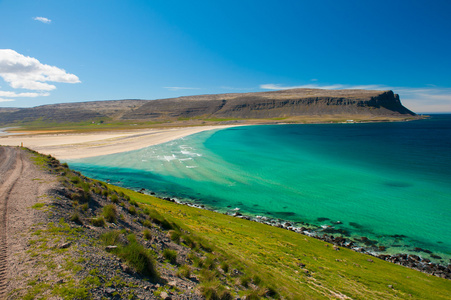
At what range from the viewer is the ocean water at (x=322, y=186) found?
21.3m

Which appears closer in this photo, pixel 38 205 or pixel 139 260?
pixel 139 260

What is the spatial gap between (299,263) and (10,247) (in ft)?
45.3

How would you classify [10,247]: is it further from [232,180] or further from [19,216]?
[232,180]

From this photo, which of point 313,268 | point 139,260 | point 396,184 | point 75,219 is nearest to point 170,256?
point 139,260

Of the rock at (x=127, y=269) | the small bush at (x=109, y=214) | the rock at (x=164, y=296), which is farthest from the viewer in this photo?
the small bush at (x=109, y=214)

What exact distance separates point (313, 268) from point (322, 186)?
69.3 ft

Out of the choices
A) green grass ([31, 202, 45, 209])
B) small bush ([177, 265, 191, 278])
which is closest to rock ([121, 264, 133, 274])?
small bush ([177, 265, 191, 278])

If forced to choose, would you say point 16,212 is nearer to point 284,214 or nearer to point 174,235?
point 174,235

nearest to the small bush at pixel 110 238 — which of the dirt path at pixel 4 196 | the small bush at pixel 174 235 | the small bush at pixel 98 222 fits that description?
the small bush at pixel 98 222

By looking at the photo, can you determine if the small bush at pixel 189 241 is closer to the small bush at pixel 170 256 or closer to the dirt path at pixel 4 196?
the small bush at pixel 170 256

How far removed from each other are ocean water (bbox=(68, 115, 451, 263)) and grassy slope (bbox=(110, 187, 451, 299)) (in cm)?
453

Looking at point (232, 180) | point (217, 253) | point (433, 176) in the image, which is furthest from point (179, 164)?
point (433, 176)

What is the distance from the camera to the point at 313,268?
44.4 feet

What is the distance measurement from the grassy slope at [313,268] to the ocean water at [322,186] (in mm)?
4531
